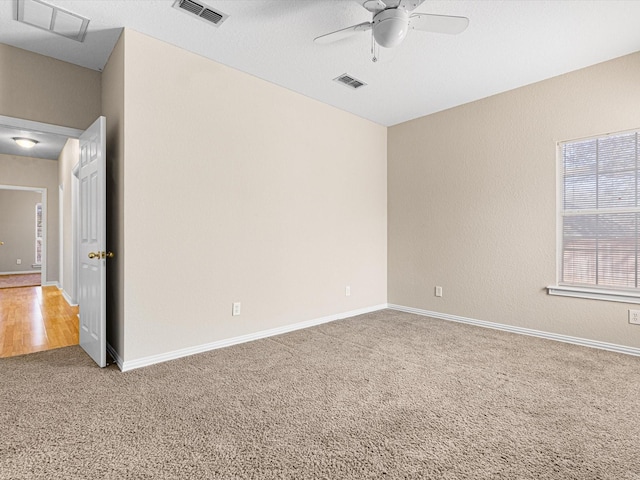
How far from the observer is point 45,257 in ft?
23.9

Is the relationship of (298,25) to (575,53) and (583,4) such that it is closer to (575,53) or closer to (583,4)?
(583,4)

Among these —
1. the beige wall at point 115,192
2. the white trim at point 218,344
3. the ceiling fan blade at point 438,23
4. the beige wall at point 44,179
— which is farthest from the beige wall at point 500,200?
the beige wall at point 44,179

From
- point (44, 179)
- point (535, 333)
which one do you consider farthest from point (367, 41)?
point (44, 179)

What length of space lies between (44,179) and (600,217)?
9.33 meters

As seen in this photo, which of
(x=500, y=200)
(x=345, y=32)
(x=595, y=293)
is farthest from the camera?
(x=500, y=200)

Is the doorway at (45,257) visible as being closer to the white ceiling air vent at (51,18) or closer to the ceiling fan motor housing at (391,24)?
the white ceiling air vent at (51,18)

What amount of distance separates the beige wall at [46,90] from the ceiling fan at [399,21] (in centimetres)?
267

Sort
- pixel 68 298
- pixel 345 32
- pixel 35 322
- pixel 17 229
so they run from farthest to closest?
pixel 17 229 < pixel 68 298 < pixel 35 322 < pixel 345 32

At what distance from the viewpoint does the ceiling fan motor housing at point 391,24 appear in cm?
221

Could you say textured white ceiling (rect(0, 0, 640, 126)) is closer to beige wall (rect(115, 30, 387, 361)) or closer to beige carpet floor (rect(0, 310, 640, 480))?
beige wall (rect(115, 30, 387, 361))

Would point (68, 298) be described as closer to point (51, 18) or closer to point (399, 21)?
point (51, 18)

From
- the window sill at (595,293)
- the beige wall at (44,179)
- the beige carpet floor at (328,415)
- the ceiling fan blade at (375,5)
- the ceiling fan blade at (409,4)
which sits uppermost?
the ceiling fan blade at (409,4)

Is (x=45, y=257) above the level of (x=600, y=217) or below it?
below

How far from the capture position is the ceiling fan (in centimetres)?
215
